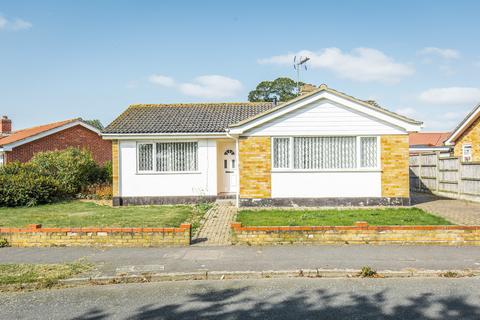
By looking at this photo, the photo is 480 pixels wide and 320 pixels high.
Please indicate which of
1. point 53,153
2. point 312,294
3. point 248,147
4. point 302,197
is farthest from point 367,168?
point 53,153

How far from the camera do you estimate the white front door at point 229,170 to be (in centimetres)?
1792

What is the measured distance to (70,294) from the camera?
6504mm

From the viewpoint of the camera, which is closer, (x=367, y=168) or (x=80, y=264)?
(x=80, y=264)

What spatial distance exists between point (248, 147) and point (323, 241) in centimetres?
637

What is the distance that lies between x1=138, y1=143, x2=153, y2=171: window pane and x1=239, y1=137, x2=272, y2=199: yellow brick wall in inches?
155

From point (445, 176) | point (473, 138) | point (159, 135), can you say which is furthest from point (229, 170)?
point (473, 138)

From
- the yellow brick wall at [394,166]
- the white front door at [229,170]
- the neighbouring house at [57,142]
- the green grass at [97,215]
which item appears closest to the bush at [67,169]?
the green grass at [97,215]

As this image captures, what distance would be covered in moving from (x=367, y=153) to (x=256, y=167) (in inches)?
153

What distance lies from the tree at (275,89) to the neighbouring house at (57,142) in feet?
137

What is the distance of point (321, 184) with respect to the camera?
15148mm

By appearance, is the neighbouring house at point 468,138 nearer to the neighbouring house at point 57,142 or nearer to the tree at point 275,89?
the neighbouring house at point 57,142

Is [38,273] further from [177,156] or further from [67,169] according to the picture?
[67,169]

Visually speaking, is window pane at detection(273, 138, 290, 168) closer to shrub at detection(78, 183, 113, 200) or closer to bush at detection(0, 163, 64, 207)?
shrub at detection(78, 183, 113, 200)

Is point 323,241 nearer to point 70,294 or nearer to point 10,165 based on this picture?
point 70,294
